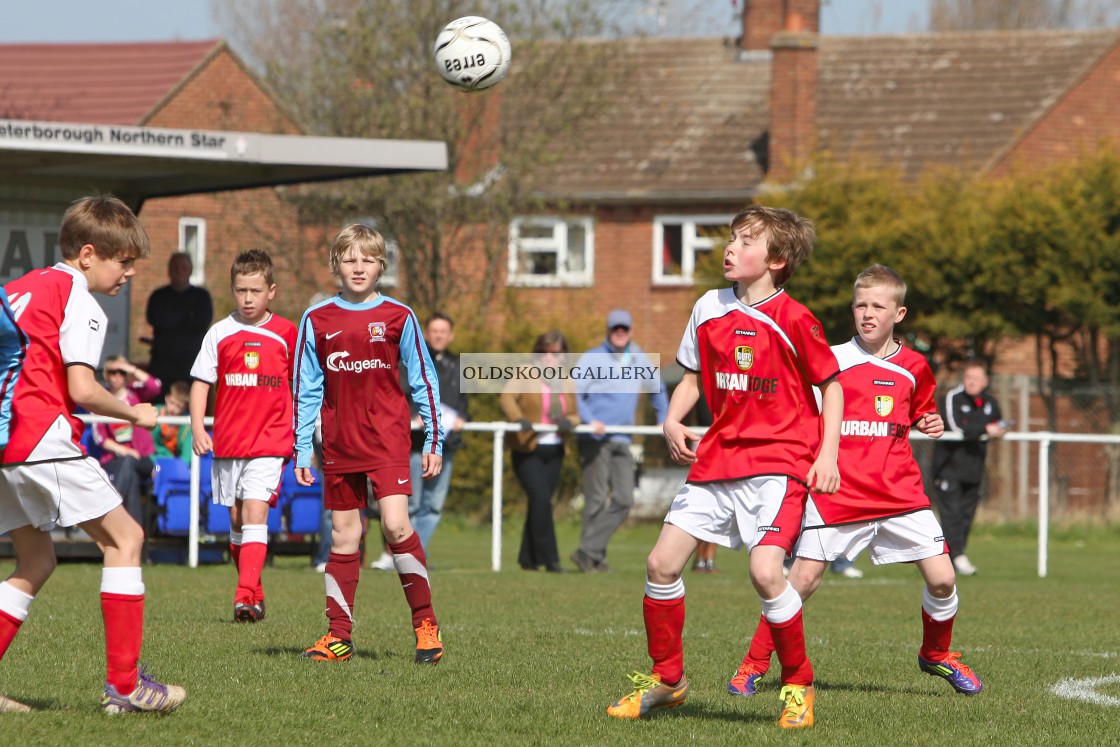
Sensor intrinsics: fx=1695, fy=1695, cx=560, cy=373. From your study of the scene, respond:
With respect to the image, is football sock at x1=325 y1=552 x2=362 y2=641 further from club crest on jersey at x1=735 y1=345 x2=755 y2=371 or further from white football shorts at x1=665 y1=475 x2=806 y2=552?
club crest on jersey at x1=735 y1=345 x2=755 y2=371

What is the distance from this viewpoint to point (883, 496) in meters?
7.44

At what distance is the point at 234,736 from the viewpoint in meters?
5.75

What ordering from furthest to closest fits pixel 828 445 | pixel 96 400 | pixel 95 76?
pixel 95 76, pixel 828 445, pixel 96 400

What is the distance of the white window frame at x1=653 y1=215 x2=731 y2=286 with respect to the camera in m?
34.1

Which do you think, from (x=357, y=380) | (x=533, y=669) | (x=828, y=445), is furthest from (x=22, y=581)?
(x=828, y=445)

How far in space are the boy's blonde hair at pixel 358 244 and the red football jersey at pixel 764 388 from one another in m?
2.04

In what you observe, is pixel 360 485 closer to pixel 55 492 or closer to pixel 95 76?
pixel 55 492

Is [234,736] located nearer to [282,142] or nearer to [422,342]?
[422,342]

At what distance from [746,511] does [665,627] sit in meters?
0.53

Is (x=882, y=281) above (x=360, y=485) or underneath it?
above

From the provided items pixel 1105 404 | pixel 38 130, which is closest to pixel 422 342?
pixel 38 130

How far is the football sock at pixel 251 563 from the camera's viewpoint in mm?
9250

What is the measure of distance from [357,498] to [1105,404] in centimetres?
1708

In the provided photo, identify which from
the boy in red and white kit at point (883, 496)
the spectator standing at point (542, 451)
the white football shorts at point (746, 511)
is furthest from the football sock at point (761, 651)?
the spectator standing at point (542, 451)
